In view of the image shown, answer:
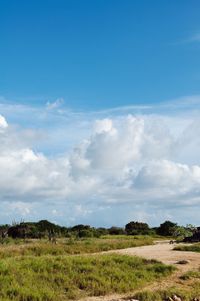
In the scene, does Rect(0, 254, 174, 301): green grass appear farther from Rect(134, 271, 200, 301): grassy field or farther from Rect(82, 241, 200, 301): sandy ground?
Rect(134, 271, 200, 301): grassy field

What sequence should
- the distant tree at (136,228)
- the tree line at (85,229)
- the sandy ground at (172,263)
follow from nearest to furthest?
the sandy ground at (172,263) < the tree line at (85,229) < the distant tree at (136,228)

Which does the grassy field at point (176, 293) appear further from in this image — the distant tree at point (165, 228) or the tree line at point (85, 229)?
the distant tree at point (165, 228)

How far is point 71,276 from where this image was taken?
20.2m

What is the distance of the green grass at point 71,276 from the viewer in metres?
17.9

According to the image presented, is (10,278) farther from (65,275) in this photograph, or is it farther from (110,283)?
(110,283)

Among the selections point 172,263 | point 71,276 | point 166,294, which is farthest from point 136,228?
point 166,294

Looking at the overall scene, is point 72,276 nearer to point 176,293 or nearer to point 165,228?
point 176,293

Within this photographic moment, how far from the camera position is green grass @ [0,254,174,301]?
17.9 meters

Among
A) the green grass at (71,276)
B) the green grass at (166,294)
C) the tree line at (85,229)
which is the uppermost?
the tree line at (85,229)

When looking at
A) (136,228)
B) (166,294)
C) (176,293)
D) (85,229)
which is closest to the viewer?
(166,294)

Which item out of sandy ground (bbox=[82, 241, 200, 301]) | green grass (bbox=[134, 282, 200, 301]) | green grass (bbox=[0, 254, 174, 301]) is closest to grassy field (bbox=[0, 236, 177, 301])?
green grass (bbox=[0, 254, 174, 301])

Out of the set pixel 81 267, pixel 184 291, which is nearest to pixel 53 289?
pixel 81 267

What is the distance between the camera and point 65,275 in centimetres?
2011

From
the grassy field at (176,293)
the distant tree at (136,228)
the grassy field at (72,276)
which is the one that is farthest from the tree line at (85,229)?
the grassy field at (176,293)
